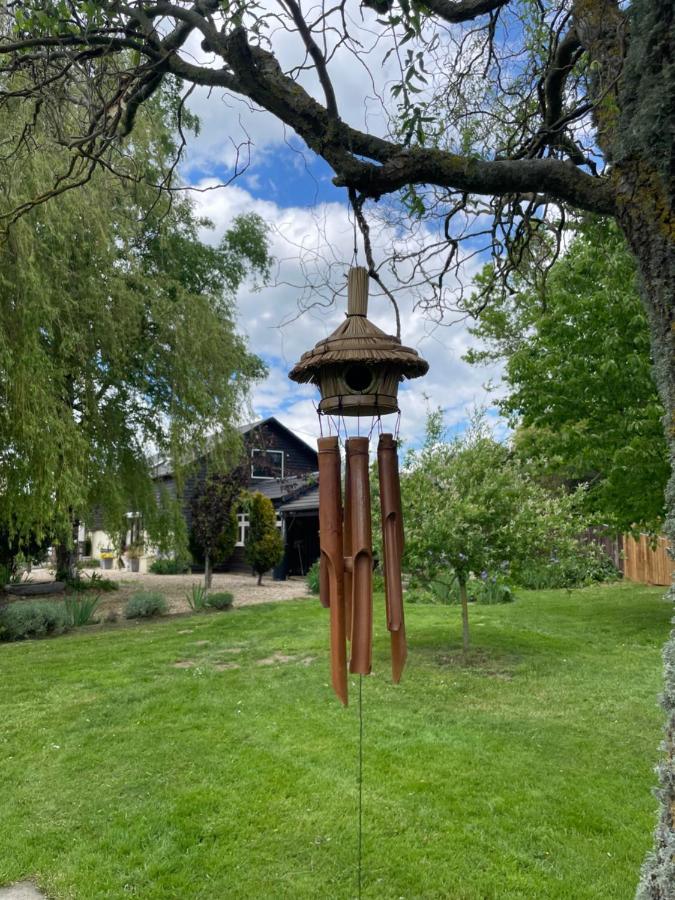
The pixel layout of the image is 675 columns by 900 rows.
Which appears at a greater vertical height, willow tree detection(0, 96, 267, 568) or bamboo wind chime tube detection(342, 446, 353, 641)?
willow tree detection(0, 96, 267, 568)

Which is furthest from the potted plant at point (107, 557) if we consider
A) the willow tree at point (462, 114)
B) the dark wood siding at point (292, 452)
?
the willow tree at point (462, 114)

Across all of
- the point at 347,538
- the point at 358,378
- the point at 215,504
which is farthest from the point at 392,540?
the point at 215,504

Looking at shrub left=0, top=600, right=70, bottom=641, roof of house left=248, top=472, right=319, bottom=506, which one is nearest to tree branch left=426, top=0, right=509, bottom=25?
shrub left=0, top=600, right=70, bottom=641

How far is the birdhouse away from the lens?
7.72 feet

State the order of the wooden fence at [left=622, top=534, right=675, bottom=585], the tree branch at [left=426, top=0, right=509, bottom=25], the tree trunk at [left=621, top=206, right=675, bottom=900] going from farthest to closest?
the wooden fence at [left=622, top=534, right=675, bottom=585] → the tree branch at [left=426, top=0, right=509, bottom=25] → the tree trunk at [left=621, top=206, right=675, bottom=900]

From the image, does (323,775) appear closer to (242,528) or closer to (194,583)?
(194,583)

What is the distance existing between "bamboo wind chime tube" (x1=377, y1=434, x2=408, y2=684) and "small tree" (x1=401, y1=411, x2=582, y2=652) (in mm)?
5327

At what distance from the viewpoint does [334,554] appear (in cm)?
227

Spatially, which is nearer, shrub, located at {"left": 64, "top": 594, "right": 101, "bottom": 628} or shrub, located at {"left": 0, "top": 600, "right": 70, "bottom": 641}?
shrub, located at {"left": 0, "top": 600, "right": 70, "bottom": 641}

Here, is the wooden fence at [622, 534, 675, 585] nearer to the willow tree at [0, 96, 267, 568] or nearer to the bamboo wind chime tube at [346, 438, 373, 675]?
the willow tree at [0, 96, 267, 568]

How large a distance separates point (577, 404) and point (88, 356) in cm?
884

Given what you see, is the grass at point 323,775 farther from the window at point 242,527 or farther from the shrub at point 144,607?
the window at point 242,527

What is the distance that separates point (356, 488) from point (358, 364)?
469mm

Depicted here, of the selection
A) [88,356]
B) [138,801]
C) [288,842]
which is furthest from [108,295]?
[288,842]
